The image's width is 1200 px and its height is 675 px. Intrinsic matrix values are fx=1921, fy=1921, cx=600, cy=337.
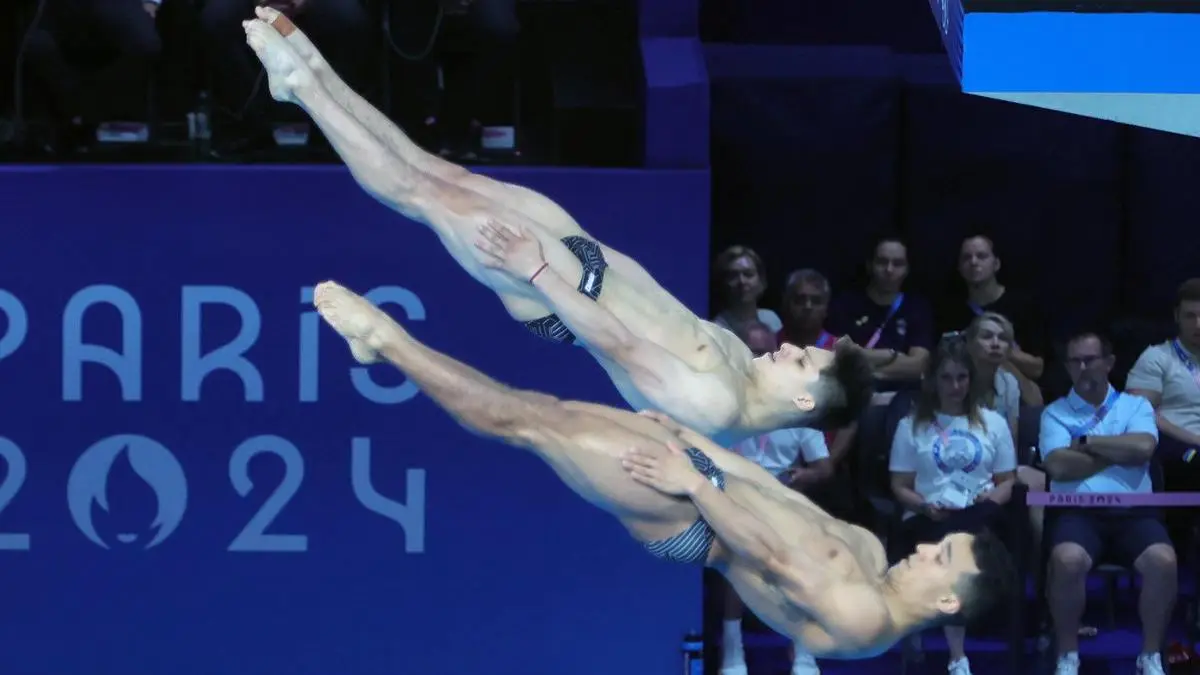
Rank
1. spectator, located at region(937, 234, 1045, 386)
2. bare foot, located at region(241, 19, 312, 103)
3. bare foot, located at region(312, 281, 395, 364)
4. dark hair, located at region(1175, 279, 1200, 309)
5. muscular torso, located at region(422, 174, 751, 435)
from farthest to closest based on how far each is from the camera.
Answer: spectator, located at region(937, 234, 1045, 386) < dark hair, located at region(1175, 279, 1200, 309) < muscular torso, located at region(422, 174, 751, 435) < bare foot, located at region(241, 19, 312, 103) < bare foot, located at region(312, 281, 395, 364)

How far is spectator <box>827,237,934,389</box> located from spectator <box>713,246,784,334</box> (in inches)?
17.0

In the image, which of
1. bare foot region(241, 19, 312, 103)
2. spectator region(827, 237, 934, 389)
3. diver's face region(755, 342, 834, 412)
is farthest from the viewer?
spectator region(827, 237, 934, 389)

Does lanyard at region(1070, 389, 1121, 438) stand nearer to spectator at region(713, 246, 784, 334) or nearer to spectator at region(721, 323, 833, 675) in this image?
spectator at region(721, 323, 833, 675)

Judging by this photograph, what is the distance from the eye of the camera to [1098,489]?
7684mm

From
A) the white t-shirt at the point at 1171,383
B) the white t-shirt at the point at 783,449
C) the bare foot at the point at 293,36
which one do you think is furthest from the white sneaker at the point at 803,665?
the bare foot at the point at 293,36

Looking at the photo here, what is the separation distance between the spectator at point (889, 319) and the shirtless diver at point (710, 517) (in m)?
2.20

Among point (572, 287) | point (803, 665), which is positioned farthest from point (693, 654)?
point (572, 287)

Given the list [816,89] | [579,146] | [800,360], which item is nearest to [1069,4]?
[800,360]

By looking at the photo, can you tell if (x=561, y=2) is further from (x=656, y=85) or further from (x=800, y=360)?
(x=800, y=360)

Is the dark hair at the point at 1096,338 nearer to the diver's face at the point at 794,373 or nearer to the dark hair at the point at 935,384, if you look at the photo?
the dark hair at the point at 935,384

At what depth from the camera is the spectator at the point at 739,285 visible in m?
7.73

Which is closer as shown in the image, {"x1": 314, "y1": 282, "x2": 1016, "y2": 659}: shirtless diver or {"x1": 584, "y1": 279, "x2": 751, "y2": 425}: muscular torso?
{"x1": 314, "y1": 282, "x2": 1016, "y2": 659}: shirtless diver

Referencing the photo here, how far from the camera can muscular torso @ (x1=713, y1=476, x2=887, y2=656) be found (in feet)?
18.4

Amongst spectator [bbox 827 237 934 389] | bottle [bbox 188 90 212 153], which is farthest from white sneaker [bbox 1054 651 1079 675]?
bottle [bbox 188 90 212 153]
